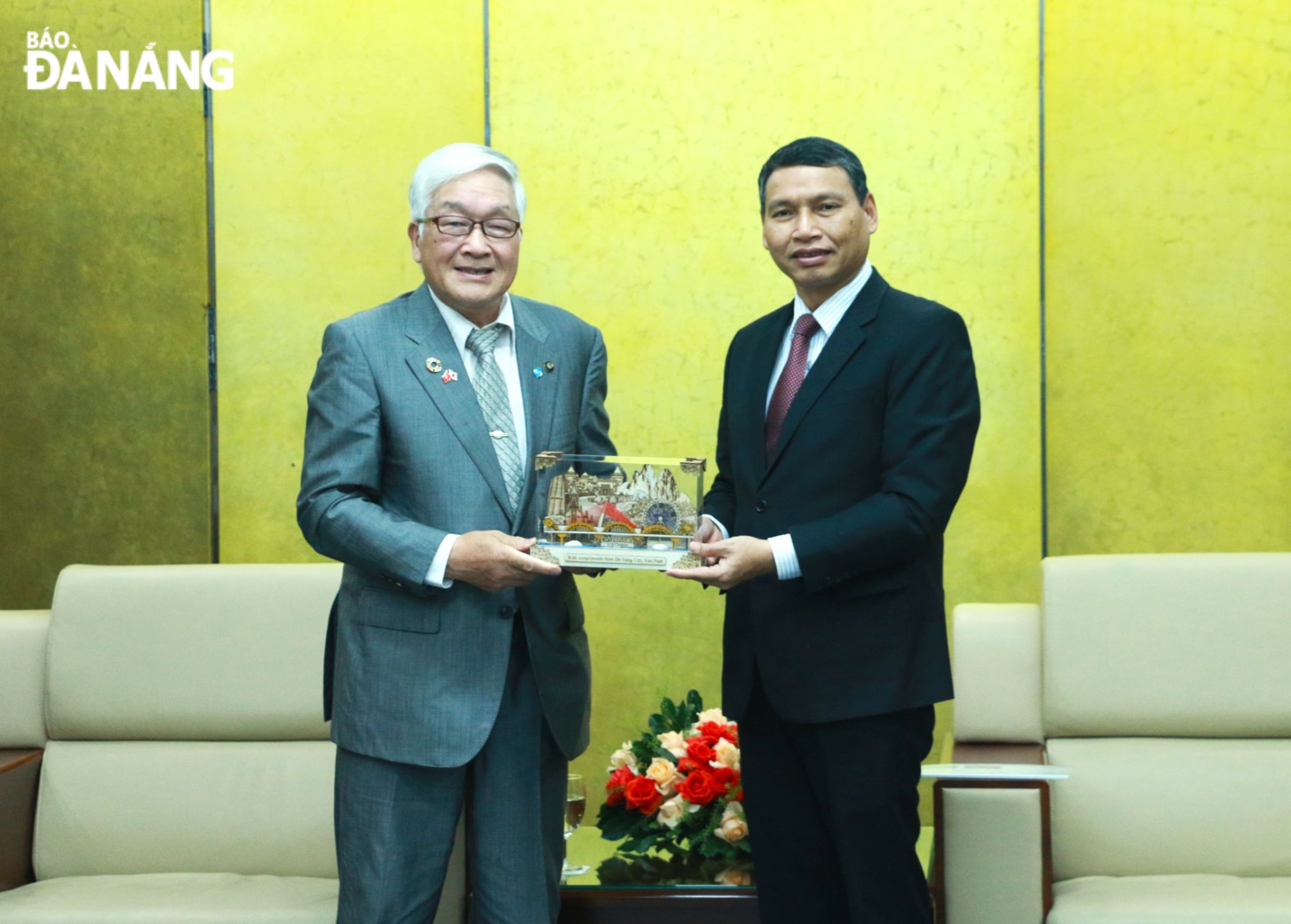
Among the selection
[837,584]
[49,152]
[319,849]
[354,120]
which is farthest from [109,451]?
[837,584]

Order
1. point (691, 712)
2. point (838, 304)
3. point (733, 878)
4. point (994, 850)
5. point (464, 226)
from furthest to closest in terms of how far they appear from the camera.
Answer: point (691, 712) < point (733, 878) < point (994, 850) < point (838, 304) < point (464, 226)

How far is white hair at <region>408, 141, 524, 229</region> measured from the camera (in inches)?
85.7

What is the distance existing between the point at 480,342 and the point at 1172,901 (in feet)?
5.57

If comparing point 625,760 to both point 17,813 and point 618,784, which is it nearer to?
point 618,784

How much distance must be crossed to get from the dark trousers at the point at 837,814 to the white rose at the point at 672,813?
0.63 metres

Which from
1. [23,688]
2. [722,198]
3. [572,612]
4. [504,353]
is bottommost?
[23,688]

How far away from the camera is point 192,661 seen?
118 inches

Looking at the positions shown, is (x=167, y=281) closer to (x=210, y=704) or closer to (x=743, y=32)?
(x=210, y=704)

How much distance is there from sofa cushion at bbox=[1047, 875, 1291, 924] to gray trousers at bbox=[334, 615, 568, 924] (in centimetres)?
105

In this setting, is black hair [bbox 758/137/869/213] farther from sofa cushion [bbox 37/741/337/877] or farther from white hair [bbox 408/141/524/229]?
sofa cushion [bbox 37/741/337/877]

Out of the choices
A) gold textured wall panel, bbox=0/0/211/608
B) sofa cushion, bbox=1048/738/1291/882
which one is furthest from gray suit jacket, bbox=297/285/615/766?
gold textured wall panel, bbox=0/0/211/608

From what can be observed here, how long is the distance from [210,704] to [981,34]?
8.89 ft

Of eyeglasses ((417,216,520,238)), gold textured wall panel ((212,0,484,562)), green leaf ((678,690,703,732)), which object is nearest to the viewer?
eyeglasses ((417,216,520,238))

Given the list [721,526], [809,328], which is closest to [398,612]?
[721,526]
